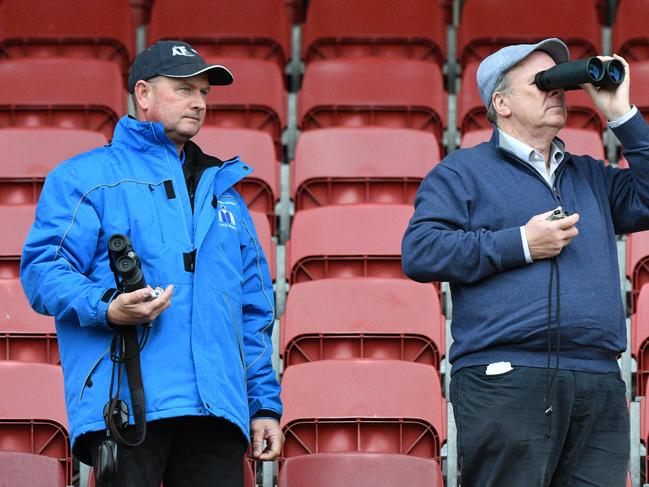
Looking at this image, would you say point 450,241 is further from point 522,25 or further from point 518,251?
point 522,25

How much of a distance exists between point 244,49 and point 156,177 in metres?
2.52

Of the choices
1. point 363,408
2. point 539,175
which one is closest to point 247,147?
Answer: point 363,408

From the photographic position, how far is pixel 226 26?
472 centimetres

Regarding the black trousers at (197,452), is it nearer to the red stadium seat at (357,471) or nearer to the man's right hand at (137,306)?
the man's right hand at (137,306)

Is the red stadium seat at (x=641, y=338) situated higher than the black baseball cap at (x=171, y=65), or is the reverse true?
the black baseball cap at (x=171, y=65)

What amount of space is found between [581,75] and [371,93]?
225 centimetres

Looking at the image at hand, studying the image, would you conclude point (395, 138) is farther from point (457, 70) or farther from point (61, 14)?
point (61, 14)

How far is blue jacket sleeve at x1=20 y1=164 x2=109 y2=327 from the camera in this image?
6.91 feet

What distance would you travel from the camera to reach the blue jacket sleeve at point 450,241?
211cm

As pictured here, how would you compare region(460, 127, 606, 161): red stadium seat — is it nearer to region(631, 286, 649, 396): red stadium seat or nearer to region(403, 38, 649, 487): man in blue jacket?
region(631, 286, 649, 396): red stadium seat

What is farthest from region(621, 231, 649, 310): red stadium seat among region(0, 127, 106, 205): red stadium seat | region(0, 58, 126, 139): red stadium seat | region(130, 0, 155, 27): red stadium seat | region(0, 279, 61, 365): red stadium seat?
region(130, 0, 155, 27): red stadium seat

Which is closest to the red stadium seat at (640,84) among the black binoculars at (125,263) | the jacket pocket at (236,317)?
the jacket pocket at (236,317)

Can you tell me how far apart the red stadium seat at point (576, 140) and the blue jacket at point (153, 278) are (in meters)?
1.72

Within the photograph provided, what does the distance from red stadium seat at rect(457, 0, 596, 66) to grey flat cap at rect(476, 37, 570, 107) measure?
228 centimetres
